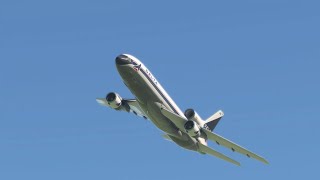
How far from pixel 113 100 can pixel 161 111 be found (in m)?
11.7

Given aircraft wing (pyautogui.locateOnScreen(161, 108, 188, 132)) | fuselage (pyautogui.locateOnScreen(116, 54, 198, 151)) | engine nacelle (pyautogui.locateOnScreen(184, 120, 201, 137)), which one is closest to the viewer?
fuselage (pyautogui.locateOnScreen(116, 54, 198, 151))

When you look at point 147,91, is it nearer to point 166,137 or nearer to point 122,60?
point 122,60

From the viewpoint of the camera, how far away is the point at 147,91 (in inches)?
4063

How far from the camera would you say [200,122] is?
112 m

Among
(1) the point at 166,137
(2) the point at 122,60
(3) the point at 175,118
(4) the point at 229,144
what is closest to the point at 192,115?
(3) the point at 175,118

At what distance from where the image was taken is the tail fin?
386 feet

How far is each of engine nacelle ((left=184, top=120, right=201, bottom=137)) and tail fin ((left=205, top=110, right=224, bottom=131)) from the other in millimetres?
10112

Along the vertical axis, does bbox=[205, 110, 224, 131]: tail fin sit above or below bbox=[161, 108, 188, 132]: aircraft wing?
above

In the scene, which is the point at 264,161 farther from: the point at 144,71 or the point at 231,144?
the point at 144,71

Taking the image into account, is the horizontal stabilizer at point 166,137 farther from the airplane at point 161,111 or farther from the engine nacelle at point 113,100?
the engine nacelle at point 113,100

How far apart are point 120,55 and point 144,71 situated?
3.89 metres

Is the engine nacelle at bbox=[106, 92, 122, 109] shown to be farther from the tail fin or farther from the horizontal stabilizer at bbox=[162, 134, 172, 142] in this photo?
the tail fin

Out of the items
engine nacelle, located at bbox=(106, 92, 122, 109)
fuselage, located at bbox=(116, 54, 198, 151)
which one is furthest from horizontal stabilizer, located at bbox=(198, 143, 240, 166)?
engine nacelle, located at bbox=(106, 92, 122, 109)

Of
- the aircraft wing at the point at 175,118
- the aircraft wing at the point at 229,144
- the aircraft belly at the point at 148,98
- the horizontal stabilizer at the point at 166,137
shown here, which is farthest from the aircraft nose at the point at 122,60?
the aircraft wing at the point at 229,144
